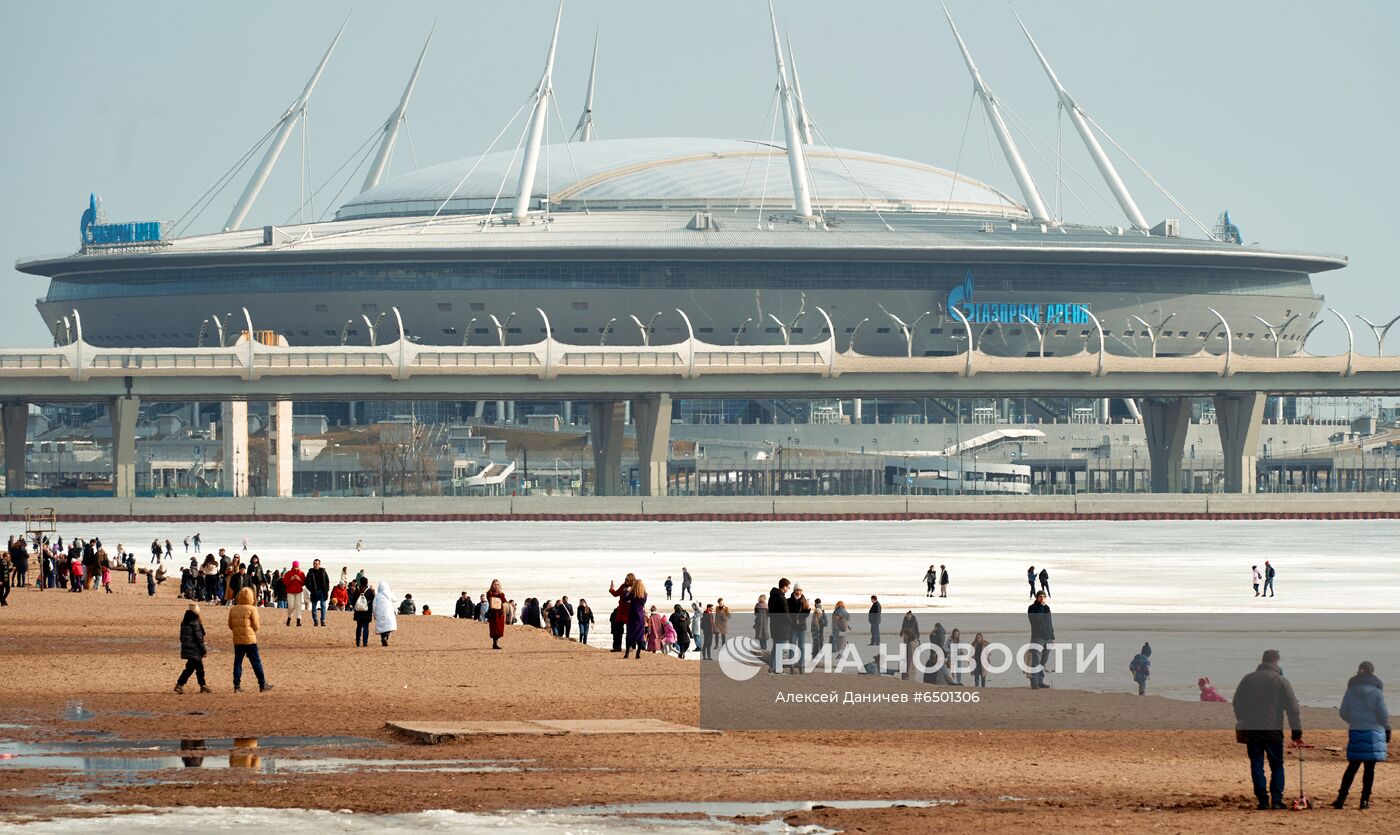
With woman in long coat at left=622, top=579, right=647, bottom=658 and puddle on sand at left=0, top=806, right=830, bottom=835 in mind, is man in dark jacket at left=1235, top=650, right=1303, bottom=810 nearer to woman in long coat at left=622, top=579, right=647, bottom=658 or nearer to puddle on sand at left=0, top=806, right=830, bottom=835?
puddle on sand at left=0, top=806, right=830, bottom=835

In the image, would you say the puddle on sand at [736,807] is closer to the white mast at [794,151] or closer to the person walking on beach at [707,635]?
the person walking on beach at [707,635]

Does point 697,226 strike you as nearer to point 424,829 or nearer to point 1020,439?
point 1020,439

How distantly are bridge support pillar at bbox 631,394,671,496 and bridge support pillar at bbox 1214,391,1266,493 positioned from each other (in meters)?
38.0

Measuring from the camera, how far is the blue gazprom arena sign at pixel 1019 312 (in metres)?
180

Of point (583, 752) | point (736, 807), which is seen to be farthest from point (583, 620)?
point (736, 807)

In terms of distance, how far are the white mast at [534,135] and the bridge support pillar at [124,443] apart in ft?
188

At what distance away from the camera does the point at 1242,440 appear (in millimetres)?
143875

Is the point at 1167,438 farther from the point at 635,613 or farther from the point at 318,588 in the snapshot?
the point at 635,613

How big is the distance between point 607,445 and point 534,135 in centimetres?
4874

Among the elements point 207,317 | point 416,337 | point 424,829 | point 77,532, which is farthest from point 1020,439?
point 424,829

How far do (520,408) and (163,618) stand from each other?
454 feet

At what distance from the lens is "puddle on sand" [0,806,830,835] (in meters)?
19.7

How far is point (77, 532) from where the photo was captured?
344ft

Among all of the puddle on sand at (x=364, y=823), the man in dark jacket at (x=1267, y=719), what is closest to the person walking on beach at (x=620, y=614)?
the man in dark jacket at (x=1267, y=719)
